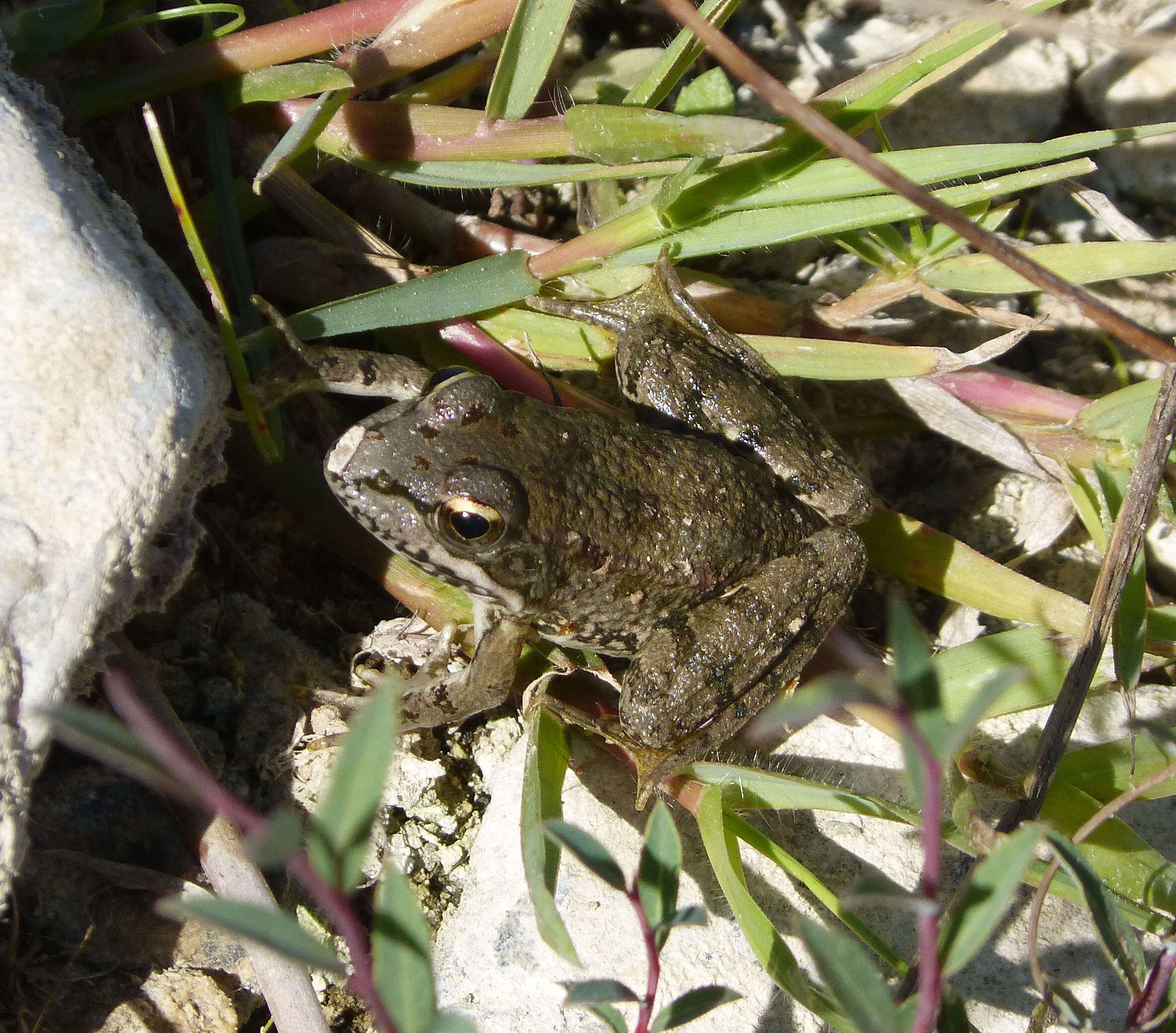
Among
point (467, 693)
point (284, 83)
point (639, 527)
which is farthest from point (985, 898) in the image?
point (284, 83)

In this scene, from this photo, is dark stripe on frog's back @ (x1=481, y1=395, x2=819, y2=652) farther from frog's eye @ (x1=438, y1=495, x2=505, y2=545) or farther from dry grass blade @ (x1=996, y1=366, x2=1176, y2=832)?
dry grass blade @ (x1=996, y1=366, x2=1176, y2=832)

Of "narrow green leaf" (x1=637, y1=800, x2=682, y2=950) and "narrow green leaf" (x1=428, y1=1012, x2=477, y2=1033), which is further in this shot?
"narrow green leaf" (x1=637, y1=800, x2=682, y2=950)

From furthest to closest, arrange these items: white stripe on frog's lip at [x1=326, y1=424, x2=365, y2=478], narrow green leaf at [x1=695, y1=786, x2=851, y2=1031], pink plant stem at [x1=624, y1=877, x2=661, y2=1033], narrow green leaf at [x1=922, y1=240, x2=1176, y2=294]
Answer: narrow green leaf at [x1=922, y1=240, x2=1176, y2=294] < white stripe on frog's lip at [x1=326, y1=424, x2=365, y2=478] < narrow green leaf at [x1=695, y1=786, x2=851, y2=1031] < pink plant stem at [x1=624, y1=877, x2=661, y2=1033]

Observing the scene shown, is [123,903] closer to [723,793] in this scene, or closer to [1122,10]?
[723,793]

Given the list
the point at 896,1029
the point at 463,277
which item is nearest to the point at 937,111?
the point at 463,277

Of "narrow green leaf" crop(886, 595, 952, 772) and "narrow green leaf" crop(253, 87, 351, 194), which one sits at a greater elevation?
"narrow green leaf" crop(253, 87, 351, 194)

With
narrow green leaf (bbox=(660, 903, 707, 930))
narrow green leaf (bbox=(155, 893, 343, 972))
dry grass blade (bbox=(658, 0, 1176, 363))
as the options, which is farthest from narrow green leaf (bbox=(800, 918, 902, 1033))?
dry grass blade (bbox=(658, 0, 1176, 363))

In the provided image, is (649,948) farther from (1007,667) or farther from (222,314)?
(222,314)
